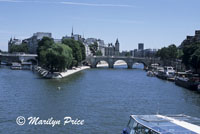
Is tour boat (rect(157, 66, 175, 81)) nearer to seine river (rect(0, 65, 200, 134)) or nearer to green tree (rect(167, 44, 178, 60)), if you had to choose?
seine river (rect(0, 65, 200, 134))

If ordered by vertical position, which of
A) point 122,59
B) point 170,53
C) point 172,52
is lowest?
point 122,59

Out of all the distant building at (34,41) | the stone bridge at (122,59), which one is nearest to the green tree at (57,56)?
the stone bridge at (122,59)

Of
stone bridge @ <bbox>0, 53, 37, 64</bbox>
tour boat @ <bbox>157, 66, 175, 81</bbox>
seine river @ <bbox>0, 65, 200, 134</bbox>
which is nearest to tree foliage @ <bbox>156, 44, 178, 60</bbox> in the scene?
tour boat @ <bbox>157, 66, 175, 81</bbox>

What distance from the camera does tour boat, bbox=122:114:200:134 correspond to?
51.9ft

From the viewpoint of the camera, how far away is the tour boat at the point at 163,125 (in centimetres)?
1581

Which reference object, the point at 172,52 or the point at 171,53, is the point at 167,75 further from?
the point at 171,53

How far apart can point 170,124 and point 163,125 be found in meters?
0.57

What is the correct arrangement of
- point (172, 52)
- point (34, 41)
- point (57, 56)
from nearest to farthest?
1. point (57, 56)
2. point (172, 52)
3. point (34, 41)

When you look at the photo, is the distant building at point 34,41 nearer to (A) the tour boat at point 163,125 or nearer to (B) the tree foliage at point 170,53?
(B) the tree foliage at point 170,53

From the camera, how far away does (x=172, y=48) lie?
127 metres

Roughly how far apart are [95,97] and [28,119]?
579 inches

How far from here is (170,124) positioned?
55.9ft

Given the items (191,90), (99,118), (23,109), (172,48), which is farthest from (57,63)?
(172,48)

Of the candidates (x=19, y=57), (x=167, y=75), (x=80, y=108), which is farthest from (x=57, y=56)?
(x=19, y=57)
